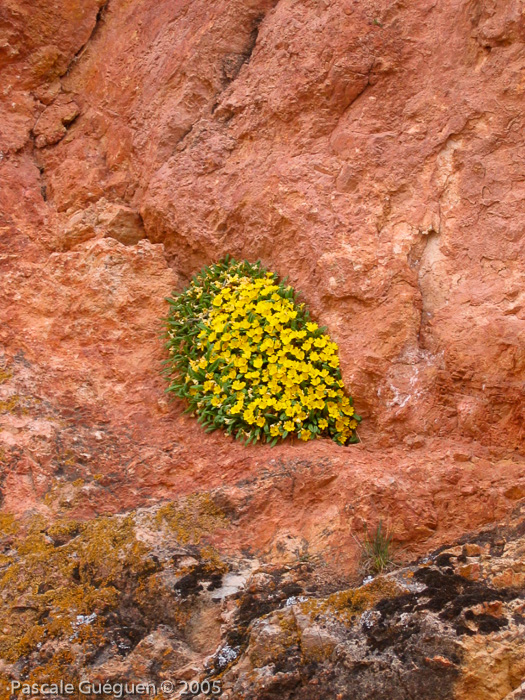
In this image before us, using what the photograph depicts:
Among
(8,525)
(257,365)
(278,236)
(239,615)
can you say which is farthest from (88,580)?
(278,236)

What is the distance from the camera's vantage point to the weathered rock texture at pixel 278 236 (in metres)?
3.77

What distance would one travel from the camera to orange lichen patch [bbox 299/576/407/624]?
114 inches

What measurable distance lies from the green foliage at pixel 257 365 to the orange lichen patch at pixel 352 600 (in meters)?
1.16

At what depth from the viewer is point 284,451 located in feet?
13.0

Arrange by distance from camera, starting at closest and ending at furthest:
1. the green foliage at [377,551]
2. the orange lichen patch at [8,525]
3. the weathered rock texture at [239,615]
Result: the weathered rock texture at [239,615], the green foliage at [377,551], the orange lichen patch at [8,525]

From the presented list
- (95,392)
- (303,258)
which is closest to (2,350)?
(95,392)

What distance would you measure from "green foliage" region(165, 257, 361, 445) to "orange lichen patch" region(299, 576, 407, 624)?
3.79ft

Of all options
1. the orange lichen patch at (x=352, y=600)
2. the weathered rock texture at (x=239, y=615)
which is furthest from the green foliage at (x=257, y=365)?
the orange lichen patch at (x=352, y=600)

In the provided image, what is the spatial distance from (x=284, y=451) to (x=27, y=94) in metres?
3.89

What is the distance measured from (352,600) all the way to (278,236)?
256cm

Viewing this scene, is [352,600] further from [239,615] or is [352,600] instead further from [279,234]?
[279,234]

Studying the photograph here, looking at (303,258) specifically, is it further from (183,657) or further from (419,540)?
(183,657)

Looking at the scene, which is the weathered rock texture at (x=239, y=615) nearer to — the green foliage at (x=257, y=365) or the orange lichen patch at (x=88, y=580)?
the orange lichen patch at (x=88, y=580)

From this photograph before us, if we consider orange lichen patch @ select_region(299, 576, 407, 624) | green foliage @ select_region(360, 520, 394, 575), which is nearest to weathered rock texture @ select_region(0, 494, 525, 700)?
orange lichen patch @ select_region(299, 576, 407, 624)
